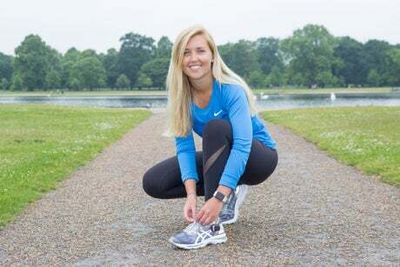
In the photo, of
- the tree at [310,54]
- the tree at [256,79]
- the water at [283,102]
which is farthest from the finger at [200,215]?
the tree at [256,79]

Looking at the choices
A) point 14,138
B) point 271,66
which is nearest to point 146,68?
point 271,66

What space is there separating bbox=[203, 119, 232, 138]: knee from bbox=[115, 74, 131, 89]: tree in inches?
5354

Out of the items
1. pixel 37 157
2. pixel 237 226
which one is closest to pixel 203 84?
pixel 237 226

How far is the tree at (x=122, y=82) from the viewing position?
140325 millimetres

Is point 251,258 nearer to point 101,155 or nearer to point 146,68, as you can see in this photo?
point 101,155

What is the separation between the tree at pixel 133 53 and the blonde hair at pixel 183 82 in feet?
464

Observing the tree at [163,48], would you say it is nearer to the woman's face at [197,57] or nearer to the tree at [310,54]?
the tree at [310,54]

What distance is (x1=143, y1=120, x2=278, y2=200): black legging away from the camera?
582cm

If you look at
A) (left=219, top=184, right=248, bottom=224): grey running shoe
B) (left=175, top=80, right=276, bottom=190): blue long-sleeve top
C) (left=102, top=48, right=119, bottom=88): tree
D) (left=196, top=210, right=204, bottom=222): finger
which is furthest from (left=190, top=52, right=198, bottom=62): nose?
(left=102, top=48, right=119, bottom=88): tree

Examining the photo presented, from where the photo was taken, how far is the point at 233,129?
5.81 meters

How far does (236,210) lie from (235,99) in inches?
59.5

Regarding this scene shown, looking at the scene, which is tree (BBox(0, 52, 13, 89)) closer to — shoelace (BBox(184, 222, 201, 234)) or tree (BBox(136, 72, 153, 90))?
tree (BBox(136, 72, 153, 90))

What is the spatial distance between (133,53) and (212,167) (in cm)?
14741

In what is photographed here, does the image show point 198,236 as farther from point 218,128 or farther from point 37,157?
point 37,157
